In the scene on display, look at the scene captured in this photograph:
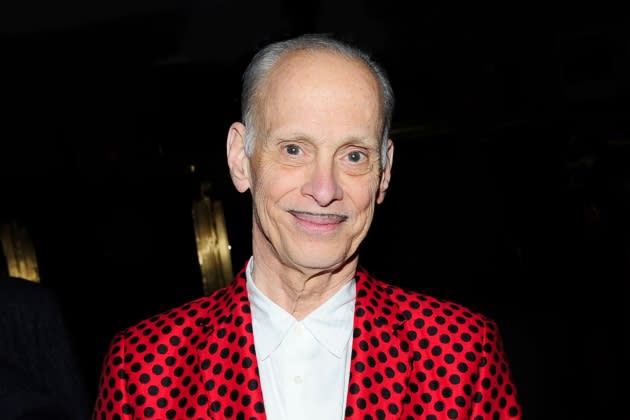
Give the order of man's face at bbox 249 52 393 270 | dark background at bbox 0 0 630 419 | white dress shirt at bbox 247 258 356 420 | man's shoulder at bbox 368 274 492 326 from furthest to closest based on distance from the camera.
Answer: dark background at bbox 0 0 630 419, man's shoulder at bbox 368 274 492 326, white dress shirt at bbox 247 258 356 420, man's face at bbox 249 52 393 270

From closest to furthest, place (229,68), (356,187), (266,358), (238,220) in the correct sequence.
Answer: (356,187), (266,358), (229,68), (238,220)

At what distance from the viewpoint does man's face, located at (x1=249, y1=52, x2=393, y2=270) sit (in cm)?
124

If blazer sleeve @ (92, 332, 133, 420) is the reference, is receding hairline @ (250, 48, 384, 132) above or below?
above

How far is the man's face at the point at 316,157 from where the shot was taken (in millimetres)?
1239

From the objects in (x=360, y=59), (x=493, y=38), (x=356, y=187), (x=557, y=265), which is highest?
(x=493, y=38)

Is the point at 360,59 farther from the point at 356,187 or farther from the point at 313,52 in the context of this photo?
the point at 356,187

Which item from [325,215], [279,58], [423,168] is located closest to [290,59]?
[279,58]

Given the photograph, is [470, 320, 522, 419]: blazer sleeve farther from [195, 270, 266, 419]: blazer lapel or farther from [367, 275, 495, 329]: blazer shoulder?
[195, 270, 266, 419]: blazer lapel

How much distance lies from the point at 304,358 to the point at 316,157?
459 millimetres

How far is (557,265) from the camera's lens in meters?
5.20

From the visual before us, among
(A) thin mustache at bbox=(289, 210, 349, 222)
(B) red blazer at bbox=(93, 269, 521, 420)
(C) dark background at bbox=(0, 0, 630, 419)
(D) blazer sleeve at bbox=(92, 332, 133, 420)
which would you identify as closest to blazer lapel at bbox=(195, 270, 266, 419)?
(B) red blazer at bbox=(93, 269, 521, 420)

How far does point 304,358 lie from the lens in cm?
137

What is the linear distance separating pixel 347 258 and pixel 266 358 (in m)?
0.30

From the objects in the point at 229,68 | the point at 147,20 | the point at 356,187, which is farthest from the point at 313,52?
the point at 147,20
